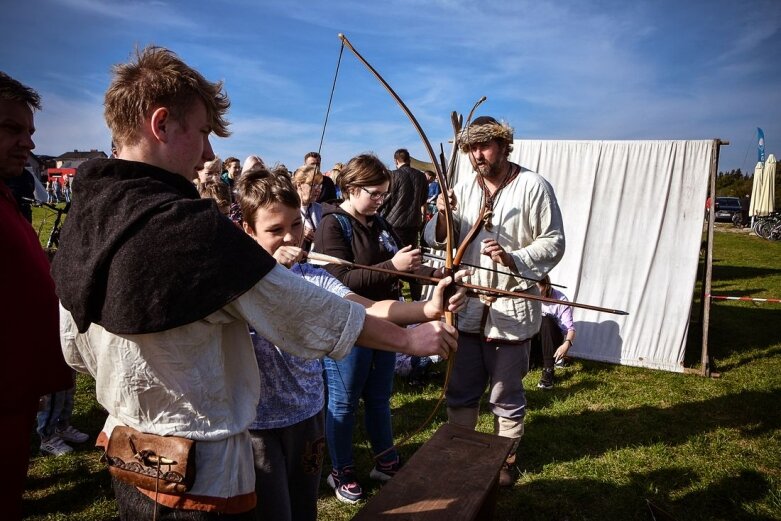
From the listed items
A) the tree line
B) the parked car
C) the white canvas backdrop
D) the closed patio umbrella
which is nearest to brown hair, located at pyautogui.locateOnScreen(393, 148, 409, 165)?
the white canvas backdrop

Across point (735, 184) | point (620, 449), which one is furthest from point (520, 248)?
point (735, 184)

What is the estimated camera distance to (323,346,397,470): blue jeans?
261 centimetres

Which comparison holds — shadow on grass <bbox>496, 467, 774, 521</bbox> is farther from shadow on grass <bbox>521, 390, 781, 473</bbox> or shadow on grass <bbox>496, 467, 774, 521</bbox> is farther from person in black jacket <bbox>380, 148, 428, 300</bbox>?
person in black jacket <bbox>380, 148, 428, 300</bbox>

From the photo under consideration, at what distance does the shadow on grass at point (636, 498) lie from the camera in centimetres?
267

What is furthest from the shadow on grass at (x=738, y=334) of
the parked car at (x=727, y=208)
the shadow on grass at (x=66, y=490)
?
the parked car at (x=727, y=208)

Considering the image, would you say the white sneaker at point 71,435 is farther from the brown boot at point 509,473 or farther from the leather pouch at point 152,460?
the brown boot at point 509,473

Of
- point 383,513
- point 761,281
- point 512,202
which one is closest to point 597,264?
point 512,202

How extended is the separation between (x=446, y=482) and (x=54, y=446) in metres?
2.77

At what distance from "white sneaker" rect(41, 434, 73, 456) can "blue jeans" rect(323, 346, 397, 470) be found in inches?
74.5

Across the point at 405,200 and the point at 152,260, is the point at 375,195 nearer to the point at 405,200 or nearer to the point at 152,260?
the point at 152,260

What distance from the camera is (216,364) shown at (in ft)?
3.49

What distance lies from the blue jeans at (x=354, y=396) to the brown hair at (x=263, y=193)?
106cm

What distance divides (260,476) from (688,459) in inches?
121

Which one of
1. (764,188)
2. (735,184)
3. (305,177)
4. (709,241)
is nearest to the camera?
(305,177)
